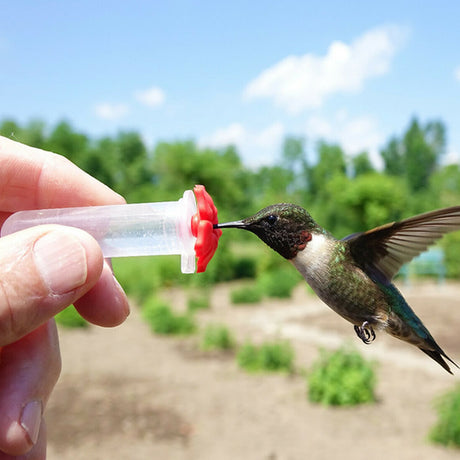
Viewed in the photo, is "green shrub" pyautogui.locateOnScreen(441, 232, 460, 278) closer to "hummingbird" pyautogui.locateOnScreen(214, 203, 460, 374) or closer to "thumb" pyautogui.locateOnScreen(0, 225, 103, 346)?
"hummingbird" pyautogui.locateOnScreen(214, 203, 460, 374)

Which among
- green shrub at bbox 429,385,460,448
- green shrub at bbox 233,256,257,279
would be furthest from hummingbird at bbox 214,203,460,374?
green shrub at bbox 233,256,257,279

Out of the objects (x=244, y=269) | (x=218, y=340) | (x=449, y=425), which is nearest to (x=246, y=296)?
(x=218, y=340)

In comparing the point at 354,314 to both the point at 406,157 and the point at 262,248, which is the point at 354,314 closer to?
the point at 262,248

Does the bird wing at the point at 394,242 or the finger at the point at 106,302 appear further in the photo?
the finger at the point at 106,302

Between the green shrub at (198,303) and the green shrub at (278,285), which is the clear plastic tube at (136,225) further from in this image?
the green shrub at (278,285)

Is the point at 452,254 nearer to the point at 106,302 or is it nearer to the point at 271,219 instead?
the point at 106,302

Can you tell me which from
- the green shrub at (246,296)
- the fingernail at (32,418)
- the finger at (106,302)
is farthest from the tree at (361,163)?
the fingernail at (32,418)

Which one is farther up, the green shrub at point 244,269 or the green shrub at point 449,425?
the green shrub at point 449,425

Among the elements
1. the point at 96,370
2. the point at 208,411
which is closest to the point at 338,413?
the point at 208,411
